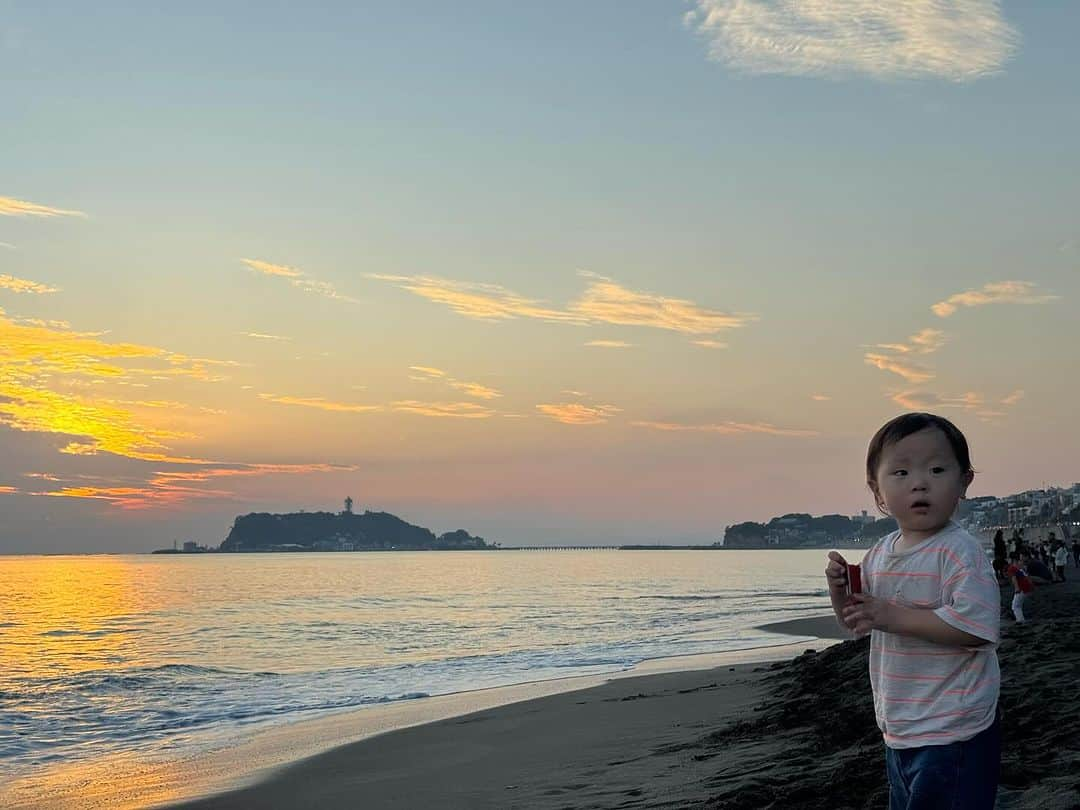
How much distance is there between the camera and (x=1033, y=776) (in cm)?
544

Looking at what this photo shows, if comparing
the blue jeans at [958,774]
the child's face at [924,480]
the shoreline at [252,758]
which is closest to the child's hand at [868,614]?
the child's face at [924,480]

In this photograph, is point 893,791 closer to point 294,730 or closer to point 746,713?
point 746,713

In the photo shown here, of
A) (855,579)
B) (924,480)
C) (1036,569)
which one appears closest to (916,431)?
(924,480)

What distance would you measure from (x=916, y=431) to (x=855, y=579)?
461 millimetres

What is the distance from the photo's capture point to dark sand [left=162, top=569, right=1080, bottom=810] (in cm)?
619

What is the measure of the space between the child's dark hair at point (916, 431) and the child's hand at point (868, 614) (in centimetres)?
43

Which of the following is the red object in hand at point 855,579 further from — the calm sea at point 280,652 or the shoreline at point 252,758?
the calm sea at point 280,652

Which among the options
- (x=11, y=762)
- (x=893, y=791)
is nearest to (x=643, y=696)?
(x=11, y=762)

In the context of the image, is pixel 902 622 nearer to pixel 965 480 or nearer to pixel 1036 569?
pixel 965 480

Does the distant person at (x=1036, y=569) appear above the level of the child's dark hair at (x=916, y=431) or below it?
below

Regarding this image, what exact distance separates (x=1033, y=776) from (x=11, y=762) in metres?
11.4

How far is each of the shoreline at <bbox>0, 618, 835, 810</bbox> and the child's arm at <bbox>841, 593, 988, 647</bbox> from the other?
792cm

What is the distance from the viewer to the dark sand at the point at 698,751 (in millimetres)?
6188

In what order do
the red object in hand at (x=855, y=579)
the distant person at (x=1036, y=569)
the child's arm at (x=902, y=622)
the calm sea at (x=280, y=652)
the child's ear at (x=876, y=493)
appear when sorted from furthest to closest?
the calm sea at (x=280, y=652)
the distant person at (x=1036, y=569)
the child's ear at (x=876, y=493)
the red object in hand at (x=855, y=579)
the child's arm at (x=902, y=622)
